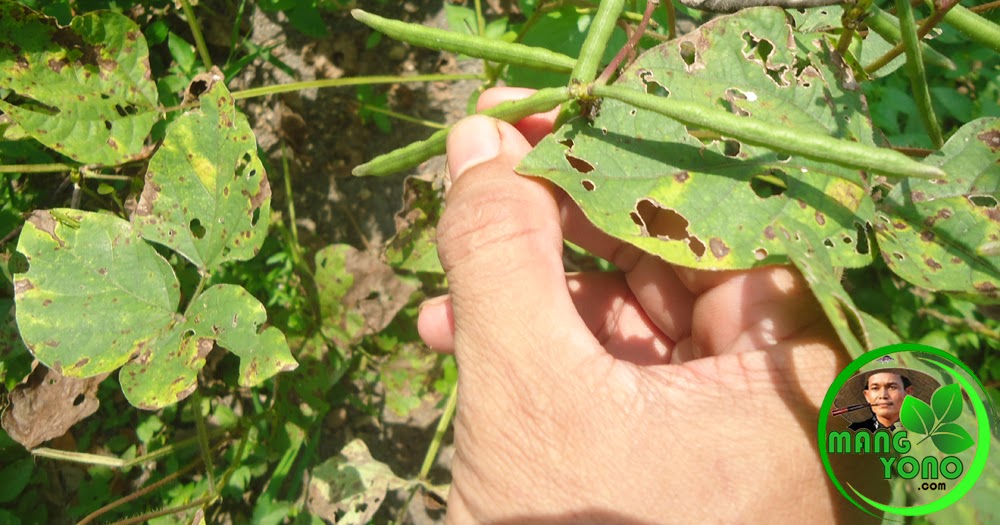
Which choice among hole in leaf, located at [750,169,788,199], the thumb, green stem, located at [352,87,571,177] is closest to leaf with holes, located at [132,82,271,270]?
green stem, located at [352,87,571,177]

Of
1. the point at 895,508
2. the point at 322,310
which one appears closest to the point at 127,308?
the point at 322,310

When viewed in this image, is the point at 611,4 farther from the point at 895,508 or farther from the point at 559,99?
the point at 895,508

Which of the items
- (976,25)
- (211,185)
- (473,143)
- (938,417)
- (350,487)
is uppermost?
(976,25)

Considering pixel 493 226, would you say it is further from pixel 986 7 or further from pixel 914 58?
pixel 986 7

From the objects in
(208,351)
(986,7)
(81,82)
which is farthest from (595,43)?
(81,82)

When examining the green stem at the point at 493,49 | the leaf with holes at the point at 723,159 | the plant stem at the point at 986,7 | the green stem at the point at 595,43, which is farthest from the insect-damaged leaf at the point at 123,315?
the plant stem at the point at 986,7

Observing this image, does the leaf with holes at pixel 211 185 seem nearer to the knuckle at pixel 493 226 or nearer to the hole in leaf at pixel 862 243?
the knuckle at pixel 493 226
